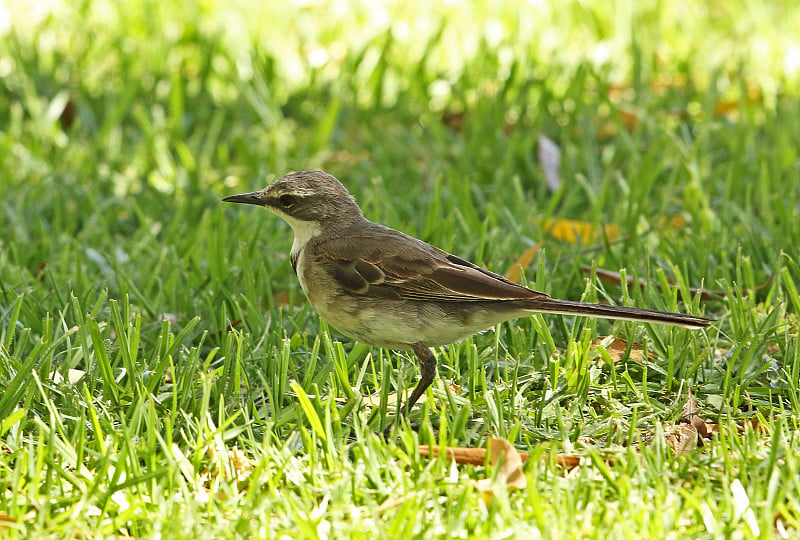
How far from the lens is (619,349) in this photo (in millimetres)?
4801

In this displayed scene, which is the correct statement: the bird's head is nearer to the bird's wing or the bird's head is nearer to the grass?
the bird's wing

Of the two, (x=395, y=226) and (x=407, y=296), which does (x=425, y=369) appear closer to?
(x=407, y=296)

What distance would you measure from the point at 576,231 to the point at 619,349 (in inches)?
62.4

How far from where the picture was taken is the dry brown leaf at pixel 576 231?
6.30 m

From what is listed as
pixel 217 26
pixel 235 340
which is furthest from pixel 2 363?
pixel 217 26

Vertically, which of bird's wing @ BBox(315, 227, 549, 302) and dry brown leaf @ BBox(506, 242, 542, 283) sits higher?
bird's wing @ BBox(315, 227, 549, 302)

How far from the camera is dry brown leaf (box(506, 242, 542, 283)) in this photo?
5.64 meters

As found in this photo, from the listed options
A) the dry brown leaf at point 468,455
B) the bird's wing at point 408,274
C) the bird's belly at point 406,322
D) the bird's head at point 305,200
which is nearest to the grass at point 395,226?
the dry brown leaf at point 468,455

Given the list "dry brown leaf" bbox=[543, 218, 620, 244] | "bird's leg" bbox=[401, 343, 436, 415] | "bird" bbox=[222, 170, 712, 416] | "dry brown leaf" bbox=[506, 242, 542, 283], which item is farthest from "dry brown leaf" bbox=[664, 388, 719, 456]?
"dry brown leaf" bbox=[543, 218, 620, 244]

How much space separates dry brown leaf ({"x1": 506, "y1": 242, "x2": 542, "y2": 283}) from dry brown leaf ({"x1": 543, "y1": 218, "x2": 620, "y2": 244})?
0.48 meters

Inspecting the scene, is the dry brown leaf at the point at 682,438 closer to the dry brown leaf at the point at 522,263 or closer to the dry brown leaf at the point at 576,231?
the dry brown leaf at the point at 522,263

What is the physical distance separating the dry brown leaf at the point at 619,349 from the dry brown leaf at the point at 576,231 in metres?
1.47

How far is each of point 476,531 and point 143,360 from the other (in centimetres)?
171

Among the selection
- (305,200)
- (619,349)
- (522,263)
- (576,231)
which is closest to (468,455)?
(619,349)
